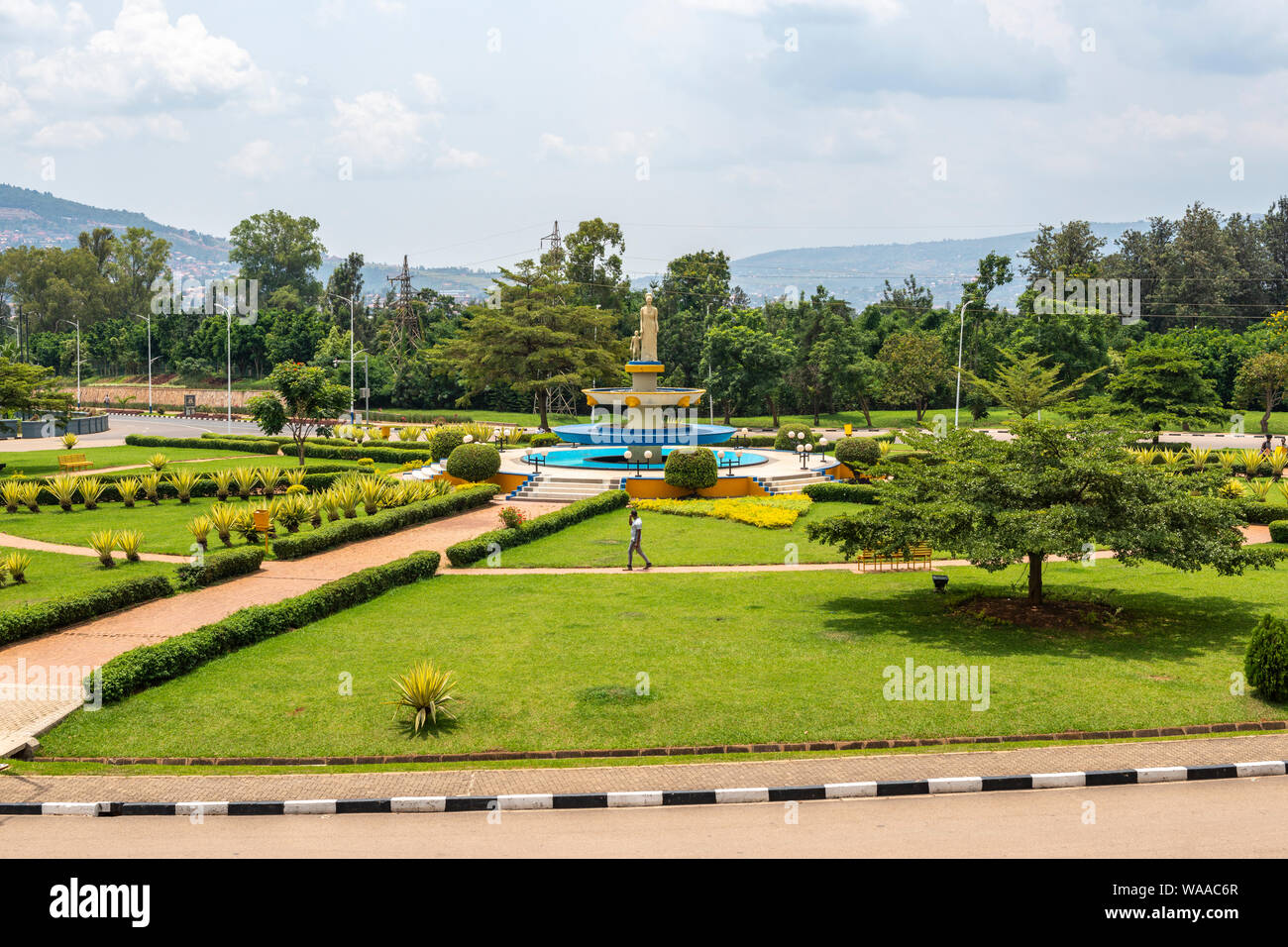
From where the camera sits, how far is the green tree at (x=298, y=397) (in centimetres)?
4253

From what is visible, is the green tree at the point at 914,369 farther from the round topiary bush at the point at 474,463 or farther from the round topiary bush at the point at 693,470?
the round topiary bush at the point at 474,463

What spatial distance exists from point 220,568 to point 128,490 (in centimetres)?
1326

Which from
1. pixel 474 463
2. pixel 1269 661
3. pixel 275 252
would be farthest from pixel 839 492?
pixel 275 252

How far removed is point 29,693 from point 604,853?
935 centimetres

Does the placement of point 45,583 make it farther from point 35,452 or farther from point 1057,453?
point 35,452

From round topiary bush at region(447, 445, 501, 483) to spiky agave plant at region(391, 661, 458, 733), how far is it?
22315mm

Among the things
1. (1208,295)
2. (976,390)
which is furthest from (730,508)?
(1208,295)

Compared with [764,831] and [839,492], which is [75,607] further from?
[839,492]

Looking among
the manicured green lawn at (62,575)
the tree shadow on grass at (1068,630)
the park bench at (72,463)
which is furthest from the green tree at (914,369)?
the manicured green lawn at (62,575)

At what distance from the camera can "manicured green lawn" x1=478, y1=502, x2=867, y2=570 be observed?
25109 mm

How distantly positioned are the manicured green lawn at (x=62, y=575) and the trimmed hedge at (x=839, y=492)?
2057 centimetres

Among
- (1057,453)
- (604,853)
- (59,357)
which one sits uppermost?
(59,357)

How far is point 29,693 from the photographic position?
14.3 metres

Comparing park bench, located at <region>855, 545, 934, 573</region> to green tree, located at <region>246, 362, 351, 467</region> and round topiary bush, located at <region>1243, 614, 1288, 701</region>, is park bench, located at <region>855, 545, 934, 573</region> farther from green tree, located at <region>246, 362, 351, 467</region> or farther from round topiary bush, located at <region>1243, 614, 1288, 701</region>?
green tree, located at <region>246, 362, 351, 467</region>
